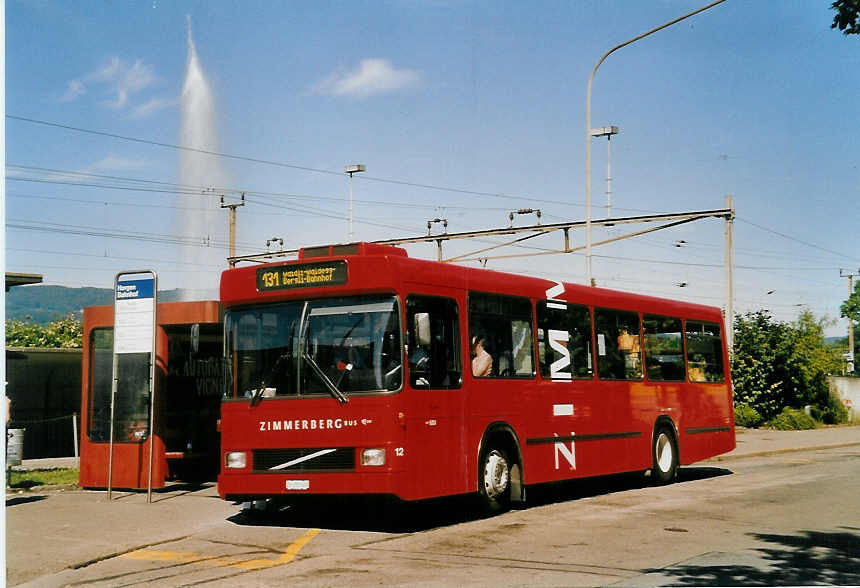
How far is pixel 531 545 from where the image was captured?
10.8 metres

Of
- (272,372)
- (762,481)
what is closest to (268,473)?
(272,372)

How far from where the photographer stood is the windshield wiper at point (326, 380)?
477 inches

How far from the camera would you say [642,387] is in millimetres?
18078

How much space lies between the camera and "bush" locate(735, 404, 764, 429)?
3844 cm

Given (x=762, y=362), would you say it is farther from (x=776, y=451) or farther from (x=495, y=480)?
(x=495, y=480)

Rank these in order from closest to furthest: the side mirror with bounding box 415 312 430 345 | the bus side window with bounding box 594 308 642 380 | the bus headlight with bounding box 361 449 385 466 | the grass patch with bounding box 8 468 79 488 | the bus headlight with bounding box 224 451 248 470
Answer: the bus headlight with bounding box 361 449 385 466
the side mirror with bounding box 415 312 430 345
the bus headlight with bounding box 224 451 248 470
the bus side window with bounding box 594 308 642 380
the grass patch with bounding box 8 468 79 488

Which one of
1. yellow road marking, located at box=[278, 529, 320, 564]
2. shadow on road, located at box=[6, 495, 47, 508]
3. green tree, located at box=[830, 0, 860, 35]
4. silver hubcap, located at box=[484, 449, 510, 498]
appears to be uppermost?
green tree, located at box=[830, 0, 860, 35]

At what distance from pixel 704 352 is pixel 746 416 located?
19.3 m

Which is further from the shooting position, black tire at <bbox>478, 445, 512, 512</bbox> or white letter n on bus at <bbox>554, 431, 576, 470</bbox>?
white letter n on bus at <bbox>554, 431, 576, 470</bbox>

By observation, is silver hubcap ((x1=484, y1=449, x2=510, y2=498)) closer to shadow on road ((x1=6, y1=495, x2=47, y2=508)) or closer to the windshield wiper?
the windshield wiper

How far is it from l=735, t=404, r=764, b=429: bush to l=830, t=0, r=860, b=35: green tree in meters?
31.1

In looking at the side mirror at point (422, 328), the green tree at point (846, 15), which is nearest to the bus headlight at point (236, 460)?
the side mirror at point (422, 328)

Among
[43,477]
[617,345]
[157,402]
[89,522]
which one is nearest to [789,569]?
[89,522]

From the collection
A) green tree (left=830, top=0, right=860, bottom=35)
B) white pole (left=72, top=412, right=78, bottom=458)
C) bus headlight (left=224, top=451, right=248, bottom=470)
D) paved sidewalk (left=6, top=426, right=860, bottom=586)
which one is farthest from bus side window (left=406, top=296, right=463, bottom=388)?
white pole (left=72, top=412, right=78, bottom=458)
